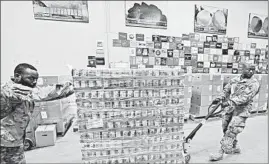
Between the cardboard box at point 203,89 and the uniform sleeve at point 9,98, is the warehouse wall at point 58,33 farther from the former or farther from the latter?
the uniform sleeve at point 9,98

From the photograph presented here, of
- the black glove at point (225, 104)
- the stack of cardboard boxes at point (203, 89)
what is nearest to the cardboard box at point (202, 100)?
the stack of cardboard boxes at point (203, 89)

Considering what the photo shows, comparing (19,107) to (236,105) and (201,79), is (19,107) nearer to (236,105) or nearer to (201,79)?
(236,105)

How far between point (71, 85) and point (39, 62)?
2.75m

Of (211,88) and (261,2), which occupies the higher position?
(261,2)

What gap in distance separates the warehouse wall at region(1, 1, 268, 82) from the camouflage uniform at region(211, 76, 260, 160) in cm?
262

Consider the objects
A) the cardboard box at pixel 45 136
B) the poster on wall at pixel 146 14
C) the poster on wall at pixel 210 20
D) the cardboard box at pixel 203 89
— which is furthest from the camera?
the poster on wall at pixel 210 20

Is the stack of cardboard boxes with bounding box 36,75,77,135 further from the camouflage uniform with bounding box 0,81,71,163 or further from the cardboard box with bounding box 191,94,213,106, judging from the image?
the cardboard box with bounding box 191,94,213,106

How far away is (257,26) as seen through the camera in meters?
5.82

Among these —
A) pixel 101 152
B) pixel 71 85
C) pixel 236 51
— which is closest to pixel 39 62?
pixel 71 85

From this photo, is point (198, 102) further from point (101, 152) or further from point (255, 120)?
point (101, 152)

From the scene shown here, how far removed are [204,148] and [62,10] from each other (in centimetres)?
419

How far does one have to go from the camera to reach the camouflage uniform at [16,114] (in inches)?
60.8

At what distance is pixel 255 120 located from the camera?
5059mm

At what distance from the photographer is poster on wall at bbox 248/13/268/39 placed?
18.8ft
